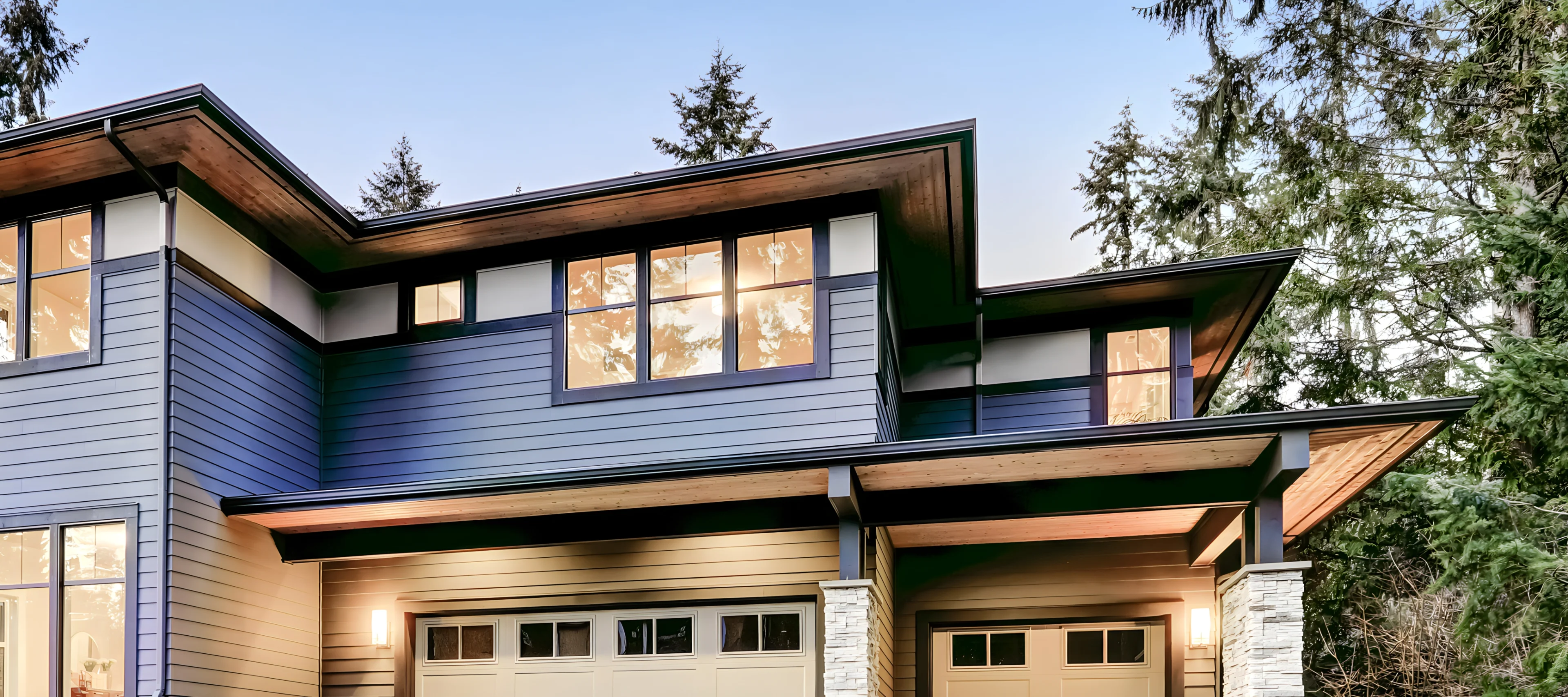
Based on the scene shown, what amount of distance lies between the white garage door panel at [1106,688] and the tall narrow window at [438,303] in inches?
228

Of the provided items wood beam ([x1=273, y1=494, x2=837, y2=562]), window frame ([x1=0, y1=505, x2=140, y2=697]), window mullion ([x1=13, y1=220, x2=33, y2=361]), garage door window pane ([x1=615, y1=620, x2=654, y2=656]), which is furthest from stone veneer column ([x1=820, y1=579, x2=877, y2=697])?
window mullion ([x1=13, y1=220, x2=33, y2=361])

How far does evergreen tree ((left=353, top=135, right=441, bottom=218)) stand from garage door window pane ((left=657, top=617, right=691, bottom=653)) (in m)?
18.3

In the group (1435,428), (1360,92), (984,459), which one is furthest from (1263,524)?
(1360,92)

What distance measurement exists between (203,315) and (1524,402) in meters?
10.1

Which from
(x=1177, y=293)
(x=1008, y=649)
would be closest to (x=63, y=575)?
(x=1008, y=649)

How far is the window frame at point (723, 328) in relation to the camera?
25.1 feet

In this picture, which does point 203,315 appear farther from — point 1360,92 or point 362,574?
point 1360,92

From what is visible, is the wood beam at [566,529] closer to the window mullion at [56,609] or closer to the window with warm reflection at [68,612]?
the window with warm reflection at [68,612]

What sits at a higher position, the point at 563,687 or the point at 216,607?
the point at 216,607

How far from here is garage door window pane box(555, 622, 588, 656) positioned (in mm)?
8172

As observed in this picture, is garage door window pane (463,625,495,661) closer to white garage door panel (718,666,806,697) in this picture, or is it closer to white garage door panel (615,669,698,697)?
white garage door panel (615,669,698,697)

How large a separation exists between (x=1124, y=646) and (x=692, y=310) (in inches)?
173

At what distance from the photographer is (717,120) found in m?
22.1

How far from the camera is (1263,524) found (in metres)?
6.28
